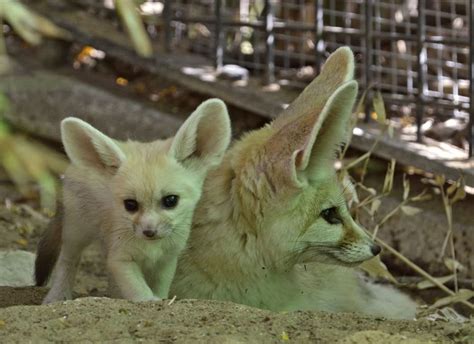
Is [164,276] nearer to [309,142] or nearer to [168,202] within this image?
[168,202]

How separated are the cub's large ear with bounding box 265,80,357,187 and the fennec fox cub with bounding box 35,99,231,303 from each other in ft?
0.89

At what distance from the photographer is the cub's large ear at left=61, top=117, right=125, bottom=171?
413 cm

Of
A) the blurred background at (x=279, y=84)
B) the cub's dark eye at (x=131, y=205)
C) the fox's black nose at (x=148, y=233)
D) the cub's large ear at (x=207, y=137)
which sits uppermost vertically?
the cub's large ear at (x=207, y=137)

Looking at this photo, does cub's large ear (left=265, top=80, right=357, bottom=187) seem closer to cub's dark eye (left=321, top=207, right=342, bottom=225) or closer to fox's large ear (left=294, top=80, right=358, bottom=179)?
fox's large ear (left=294, top=80, right=358, bottom=179)

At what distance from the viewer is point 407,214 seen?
629 cm

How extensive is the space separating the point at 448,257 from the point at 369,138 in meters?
0.91

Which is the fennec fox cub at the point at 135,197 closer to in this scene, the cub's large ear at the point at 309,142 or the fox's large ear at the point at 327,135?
the cub's large ear at the point at 309,142

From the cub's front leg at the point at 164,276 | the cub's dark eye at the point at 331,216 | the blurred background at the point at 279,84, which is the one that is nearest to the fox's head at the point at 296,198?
the cub's dark eye at the point at 331,216

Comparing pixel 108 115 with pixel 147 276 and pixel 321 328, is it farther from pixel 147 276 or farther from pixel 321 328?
pixel 321 328

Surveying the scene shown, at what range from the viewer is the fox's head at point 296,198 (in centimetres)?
421

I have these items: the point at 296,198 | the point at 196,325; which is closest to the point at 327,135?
the point at 296,198

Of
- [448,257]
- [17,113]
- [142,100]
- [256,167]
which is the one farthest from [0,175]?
[256,167]

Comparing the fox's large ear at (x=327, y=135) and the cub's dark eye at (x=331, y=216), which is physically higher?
the fox's large ear at (x=327, y=135)

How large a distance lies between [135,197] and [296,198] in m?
0.70
